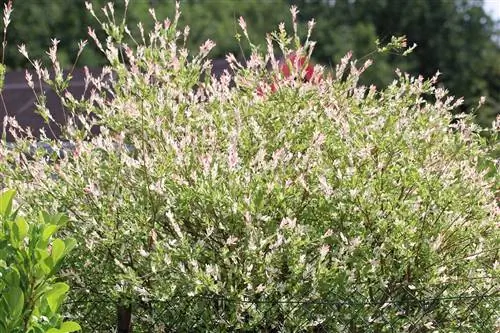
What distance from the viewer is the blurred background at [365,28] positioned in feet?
136

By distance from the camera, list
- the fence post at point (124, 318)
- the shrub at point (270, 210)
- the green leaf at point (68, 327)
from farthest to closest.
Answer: the fence post at point (124, 318) < the shrub at point (270, 210) < the green leaf at point (68, 327)

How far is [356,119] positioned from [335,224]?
2.46ft

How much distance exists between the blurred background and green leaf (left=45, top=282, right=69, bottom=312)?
36300 millimetres

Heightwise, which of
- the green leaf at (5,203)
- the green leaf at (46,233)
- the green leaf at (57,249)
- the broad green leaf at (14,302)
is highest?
the green leaf at (5,203)

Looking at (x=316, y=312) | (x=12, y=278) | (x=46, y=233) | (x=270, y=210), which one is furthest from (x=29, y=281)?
(x=316, y=312)

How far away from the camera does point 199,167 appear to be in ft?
17.3

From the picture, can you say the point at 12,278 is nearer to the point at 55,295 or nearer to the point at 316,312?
the point at 55,295

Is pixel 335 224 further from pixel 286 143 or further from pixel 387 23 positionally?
pixel 387 23

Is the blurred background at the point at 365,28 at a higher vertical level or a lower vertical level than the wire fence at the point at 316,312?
higher

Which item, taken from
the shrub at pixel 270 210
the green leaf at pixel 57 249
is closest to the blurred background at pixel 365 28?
the shrub at pixel 270 210

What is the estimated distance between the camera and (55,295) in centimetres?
427

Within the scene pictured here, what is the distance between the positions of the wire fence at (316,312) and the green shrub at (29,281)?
2.99 feet

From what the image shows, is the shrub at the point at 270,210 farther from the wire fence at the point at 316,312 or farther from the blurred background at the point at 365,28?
the blurred background at the point at 365,28

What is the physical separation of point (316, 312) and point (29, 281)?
1.64 metres
